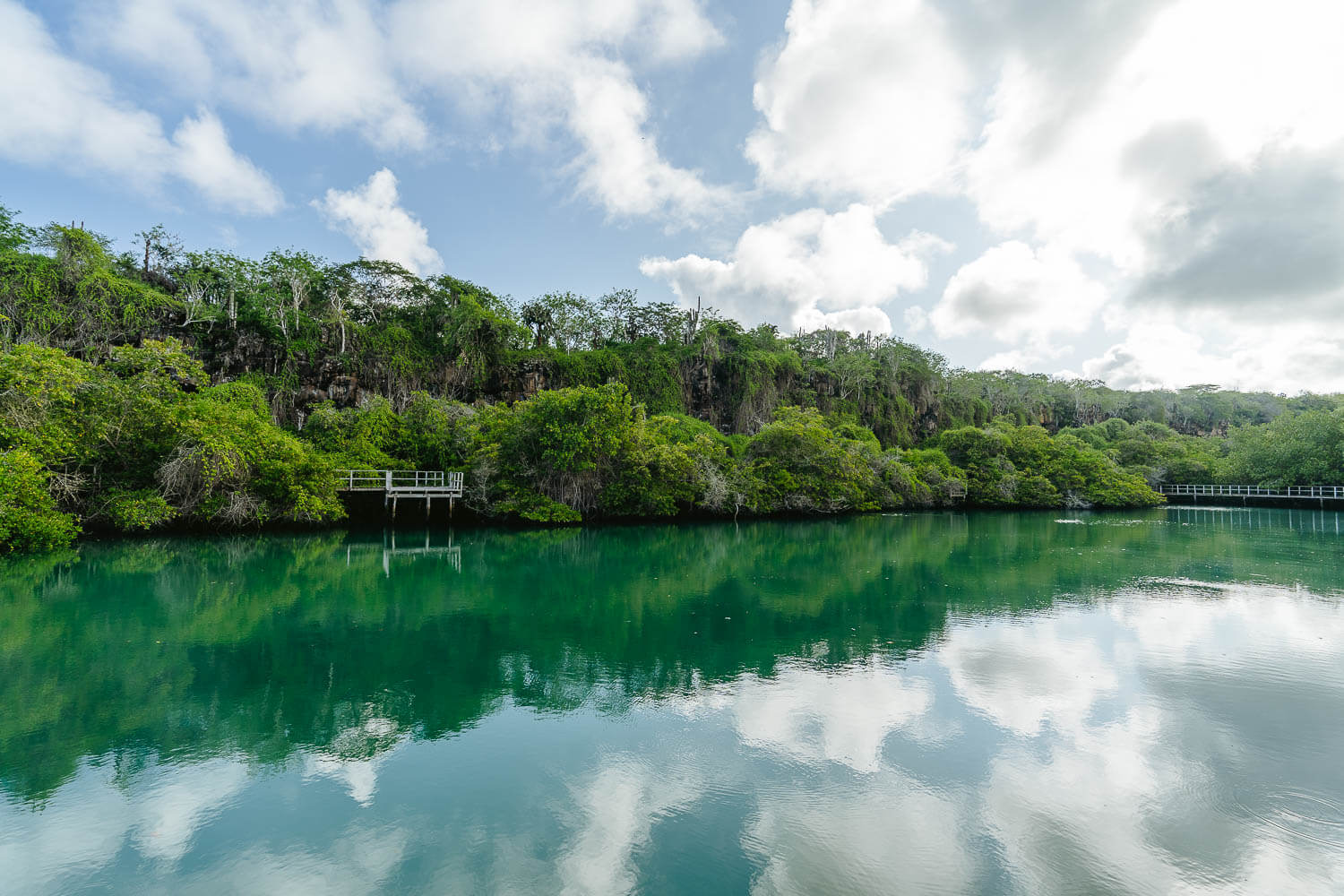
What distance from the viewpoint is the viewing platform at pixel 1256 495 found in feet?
139

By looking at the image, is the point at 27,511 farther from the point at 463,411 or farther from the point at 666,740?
the point at 666,740

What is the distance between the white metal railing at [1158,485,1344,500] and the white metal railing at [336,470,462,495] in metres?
53.4

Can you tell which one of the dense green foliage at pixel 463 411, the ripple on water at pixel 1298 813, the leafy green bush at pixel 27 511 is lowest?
the ripple on water at pixel 1298 813

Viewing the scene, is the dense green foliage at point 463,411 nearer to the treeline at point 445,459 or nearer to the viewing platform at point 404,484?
the treeline at point 445,459

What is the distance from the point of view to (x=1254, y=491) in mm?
46344

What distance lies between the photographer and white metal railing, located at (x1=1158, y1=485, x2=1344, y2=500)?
139 ft

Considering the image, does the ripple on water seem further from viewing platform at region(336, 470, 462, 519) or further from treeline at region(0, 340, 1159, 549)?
viewing platform at region(336, 470, 462, 519)

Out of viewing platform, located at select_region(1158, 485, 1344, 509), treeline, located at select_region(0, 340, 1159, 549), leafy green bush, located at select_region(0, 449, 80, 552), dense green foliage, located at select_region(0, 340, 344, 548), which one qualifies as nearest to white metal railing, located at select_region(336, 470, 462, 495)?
treeline, located at select_region(0, 340, 1159, 549)

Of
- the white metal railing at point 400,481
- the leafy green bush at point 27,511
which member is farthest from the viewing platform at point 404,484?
the leafy green bush at point 27,511

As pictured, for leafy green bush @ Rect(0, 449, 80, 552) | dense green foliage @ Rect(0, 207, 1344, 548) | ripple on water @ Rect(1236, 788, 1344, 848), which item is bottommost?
ripple on water @ Rect(1236, 788, 1344, 848)

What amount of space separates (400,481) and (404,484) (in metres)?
0.23

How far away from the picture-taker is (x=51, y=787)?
198 inches

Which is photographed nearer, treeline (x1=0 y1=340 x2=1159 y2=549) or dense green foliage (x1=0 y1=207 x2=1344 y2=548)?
treeline (x1=0 y1=340 x2=1159 y2=549)

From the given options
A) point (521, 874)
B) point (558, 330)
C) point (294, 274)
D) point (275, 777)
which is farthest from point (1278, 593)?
point (294, 274)
